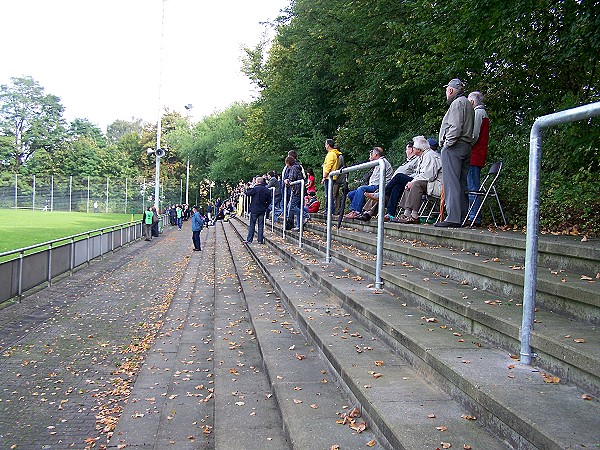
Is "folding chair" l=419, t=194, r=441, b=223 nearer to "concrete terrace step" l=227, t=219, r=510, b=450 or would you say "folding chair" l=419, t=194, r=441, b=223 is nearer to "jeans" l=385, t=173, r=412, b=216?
"jeans" l=385, t=173, r=412, b=216

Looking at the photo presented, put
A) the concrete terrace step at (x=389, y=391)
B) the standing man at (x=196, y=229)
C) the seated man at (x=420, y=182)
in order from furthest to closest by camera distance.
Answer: the standing man at (x=196, y=229) → the seated man at (x=420, y=182) → the concrete terrace step at (x=389, y=391)

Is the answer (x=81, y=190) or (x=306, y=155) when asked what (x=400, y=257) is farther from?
(x=81, y=190)

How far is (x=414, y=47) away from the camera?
51.4 feet

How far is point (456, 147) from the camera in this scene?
22.6 ft

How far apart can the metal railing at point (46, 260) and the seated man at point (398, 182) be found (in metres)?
6.34

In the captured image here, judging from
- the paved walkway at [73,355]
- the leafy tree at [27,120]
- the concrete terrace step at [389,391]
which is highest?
the leafy tree at [27,120]

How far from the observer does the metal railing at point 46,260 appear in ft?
32.5

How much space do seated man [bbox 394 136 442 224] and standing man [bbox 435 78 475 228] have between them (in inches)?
70.2

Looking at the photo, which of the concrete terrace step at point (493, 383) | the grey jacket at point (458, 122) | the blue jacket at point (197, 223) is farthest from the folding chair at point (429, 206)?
the blue jacket at point (197, 223)

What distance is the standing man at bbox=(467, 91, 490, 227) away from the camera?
708 cm

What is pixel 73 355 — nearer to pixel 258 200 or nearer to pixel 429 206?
pixel 429 206

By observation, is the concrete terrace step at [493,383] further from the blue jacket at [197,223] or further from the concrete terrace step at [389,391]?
the blue jacket at [197,223]

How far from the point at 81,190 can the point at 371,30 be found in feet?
153

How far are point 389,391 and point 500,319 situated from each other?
852mm
